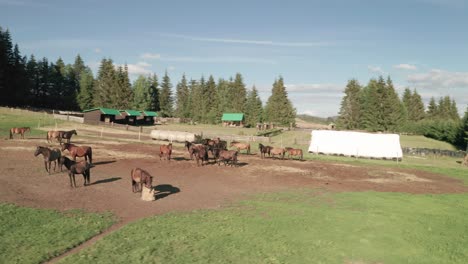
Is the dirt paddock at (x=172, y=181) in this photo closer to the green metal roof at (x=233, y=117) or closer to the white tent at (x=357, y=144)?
the white tent at (x=357, y=144)

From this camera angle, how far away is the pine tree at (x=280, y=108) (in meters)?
100

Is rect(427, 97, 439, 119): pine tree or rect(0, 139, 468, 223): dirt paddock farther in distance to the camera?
rect(427, 97, 439, 119): pine tree

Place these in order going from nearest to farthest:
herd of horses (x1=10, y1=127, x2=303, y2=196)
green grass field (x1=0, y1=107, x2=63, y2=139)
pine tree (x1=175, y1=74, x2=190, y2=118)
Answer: herd of horses (x1=10, y1=127, x2=303, y2=196) < green grass field (x1=0, y1=107, x2=63, y2=139) < pine tree (x1=175, y1=74, x2=190, y2=118)

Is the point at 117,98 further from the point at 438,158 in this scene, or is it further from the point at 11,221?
the point at 11,221

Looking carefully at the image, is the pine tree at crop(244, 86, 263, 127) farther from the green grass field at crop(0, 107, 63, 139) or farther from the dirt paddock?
the dirt paddock

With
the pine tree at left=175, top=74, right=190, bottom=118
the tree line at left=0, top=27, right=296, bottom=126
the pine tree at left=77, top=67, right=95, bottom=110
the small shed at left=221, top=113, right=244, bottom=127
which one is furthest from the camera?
the pine tree at left=175, top=74, right=190, bottom=118

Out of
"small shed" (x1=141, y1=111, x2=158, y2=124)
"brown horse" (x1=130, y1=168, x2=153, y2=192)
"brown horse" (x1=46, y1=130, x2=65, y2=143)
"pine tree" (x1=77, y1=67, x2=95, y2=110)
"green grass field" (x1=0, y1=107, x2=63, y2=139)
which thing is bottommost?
"brown horse" (x1=130, y1=168, x2=153, y2=192)

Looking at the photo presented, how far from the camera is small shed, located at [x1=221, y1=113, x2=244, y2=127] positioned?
10593cm

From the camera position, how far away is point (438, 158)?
49.0 metres

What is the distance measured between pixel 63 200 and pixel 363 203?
15.7m

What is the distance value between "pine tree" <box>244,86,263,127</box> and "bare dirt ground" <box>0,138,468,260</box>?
236 feet

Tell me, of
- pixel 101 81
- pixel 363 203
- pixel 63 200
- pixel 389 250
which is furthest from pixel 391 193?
pixel 101 81

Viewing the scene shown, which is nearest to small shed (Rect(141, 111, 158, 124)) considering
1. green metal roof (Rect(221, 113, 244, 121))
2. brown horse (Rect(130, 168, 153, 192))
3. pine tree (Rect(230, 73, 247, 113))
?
green metal roof (Rect(221, 113, 244, 121))

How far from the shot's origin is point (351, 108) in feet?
305
